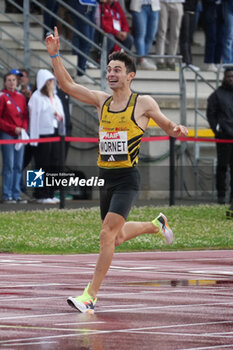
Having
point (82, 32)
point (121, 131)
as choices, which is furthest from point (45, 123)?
point (121, 131)

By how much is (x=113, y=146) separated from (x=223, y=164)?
12.8 m

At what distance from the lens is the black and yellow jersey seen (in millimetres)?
9172

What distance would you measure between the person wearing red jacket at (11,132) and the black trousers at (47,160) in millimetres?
408

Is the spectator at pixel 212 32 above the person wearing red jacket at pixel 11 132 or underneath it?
above

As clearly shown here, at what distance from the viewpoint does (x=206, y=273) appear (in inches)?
447

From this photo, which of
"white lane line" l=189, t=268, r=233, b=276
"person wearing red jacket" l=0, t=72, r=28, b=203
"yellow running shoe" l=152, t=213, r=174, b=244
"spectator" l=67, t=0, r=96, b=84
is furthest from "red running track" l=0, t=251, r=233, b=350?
"spectator" l=67, t=0, r=96, b=84

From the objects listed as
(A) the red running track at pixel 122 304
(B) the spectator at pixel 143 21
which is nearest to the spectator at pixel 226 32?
(B) the spectator at pixel 143 21

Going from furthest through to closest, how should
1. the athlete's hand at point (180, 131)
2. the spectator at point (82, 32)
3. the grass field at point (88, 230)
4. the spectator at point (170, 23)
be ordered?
the spectator at point (170, 23) → the spectator at point (82, 32) → the grass field at point (88, 230) → the athlete's hand at point (180, 131)

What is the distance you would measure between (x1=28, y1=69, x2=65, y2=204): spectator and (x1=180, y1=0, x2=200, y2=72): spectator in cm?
540

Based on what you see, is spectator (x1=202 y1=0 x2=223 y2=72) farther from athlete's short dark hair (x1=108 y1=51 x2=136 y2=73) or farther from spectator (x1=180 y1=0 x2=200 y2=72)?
athlete's short dark hair (x1=108 y1=51 x2=136 y2=73)

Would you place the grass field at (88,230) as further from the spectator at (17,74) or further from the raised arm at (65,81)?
the raised arm at (65,81)

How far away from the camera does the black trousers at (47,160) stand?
66.1 ft

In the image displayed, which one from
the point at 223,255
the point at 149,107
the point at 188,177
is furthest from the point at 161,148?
the point at 149,107

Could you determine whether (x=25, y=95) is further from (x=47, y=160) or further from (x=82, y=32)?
(x=82, y=32)
